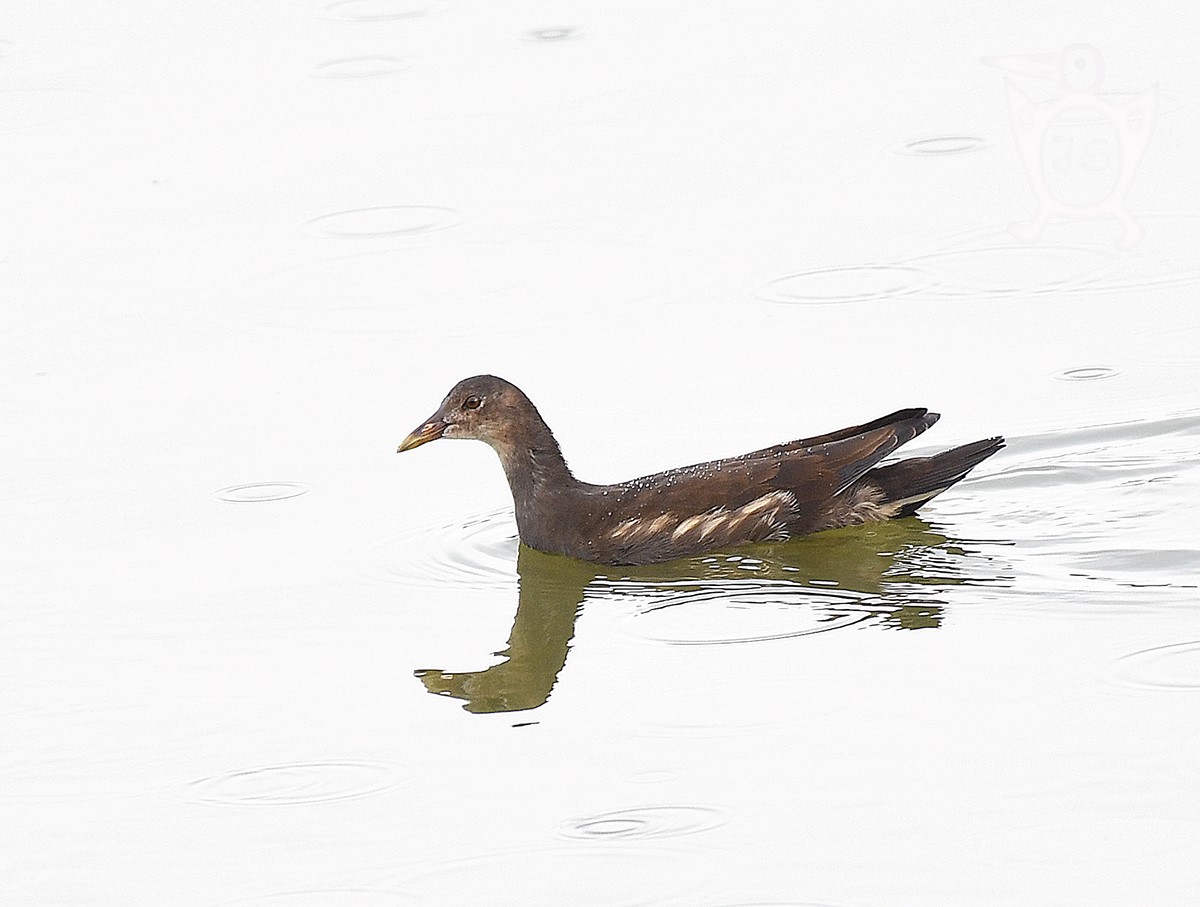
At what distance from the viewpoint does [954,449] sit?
9.85m

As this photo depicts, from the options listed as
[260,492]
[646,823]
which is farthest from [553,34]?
[646,823]

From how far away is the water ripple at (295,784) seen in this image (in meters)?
7.44

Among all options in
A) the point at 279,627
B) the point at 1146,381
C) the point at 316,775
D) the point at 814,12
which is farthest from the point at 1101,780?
the point at 814,12

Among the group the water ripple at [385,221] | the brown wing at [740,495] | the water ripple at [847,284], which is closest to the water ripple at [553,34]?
the water ripple at [385,221]

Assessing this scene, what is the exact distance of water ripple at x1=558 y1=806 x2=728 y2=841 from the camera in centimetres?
691

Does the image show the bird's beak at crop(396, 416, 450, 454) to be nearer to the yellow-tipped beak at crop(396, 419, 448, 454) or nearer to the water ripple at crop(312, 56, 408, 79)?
the yellow-tipped beak at crop(396, 419, 448, 454)

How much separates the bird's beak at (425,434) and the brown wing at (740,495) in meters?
0.86

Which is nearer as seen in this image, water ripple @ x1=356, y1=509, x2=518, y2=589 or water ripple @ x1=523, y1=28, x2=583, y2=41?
water ripple @ x1=356, y1=509, x2=518, y2=589

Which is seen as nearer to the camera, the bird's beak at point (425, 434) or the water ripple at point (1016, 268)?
the bird's beak at point (425, 434)

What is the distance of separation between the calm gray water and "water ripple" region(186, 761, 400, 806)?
0.8 inches

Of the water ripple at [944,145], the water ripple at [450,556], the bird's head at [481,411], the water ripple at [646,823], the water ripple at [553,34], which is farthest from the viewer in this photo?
A: the water ripple at [553,34]

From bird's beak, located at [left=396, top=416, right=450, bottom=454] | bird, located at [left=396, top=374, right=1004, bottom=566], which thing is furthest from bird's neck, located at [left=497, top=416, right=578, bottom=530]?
bird's beak, located at [left=396, top=416, right=450, bottom=454]

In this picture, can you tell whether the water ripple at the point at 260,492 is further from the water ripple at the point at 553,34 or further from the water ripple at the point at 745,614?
the water ripple at the point at 553,34

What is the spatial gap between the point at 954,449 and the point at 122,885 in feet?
14.1
